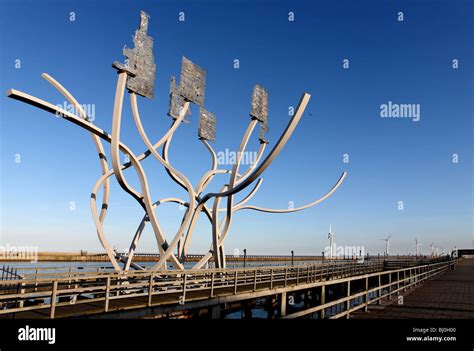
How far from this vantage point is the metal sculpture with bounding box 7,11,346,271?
1631 centimetres

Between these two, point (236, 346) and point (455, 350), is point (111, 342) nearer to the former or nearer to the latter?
point (236, 346)

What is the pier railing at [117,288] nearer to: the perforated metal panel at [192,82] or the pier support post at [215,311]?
the pier support post at [215,311]

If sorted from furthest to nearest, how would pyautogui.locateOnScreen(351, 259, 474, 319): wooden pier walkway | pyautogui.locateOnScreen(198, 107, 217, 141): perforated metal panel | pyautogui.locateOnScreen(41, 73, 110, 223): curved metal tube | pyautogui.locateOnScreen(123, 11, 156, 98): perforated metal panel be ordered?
A: pyautogui.locateOnScreen(198, 107, 217, 141): perforated metal panel → pyautogui.locateOnScreen(41, 73, 110, 223): curved metal tube → pyautogui.locateOnScreen(351, 259, 474, 319): wooden pier walkway → pyautogui.locateOnScreen(123, 11, 156, 98): perforated metal panel

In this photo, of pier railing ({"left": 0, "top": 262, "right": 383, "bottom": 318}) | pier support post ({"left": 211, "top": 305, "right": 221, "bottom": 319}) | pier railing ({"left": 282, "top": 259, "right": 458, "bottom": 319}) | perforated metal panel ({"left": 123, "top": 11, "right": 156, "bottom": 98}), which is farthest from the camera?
perforated metal panel ({"left": 123, "top": 11, "right": 156, "bottom": 98})

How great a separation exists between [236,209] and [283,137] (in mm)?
11944

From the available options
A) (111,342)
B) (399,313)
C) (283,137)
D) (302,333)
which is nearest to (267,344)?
(302,333)

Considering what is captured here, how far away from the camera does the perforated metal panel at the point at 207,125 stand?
78.7 ft

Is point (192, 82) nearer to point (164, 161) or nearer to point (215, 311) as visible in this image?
point (164, 161)

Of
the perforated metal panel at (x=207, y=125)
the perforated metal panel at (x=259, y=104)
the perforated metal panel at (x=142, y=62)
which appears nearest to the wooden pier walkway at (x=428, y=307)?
the perforated metal panel at (x=259, y=104)

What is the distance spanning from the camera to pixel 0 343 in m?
7.24

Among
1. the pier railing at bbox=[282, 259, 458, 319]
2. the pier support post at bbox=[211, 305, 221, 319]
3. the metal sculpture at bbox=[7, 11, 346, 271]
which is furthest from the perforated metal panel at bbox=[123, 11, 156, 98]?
the pier railing at bbox=[282, 259, 458, 319]

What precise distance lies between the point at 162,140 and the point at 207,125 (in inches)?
176

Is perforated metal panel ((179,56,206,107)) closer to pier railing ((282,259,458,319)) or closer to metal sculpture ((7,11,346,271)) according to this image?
metal sculpture ((7,11,346,271))

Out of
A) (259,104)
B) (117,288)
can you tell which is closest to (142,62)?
(259,104)
